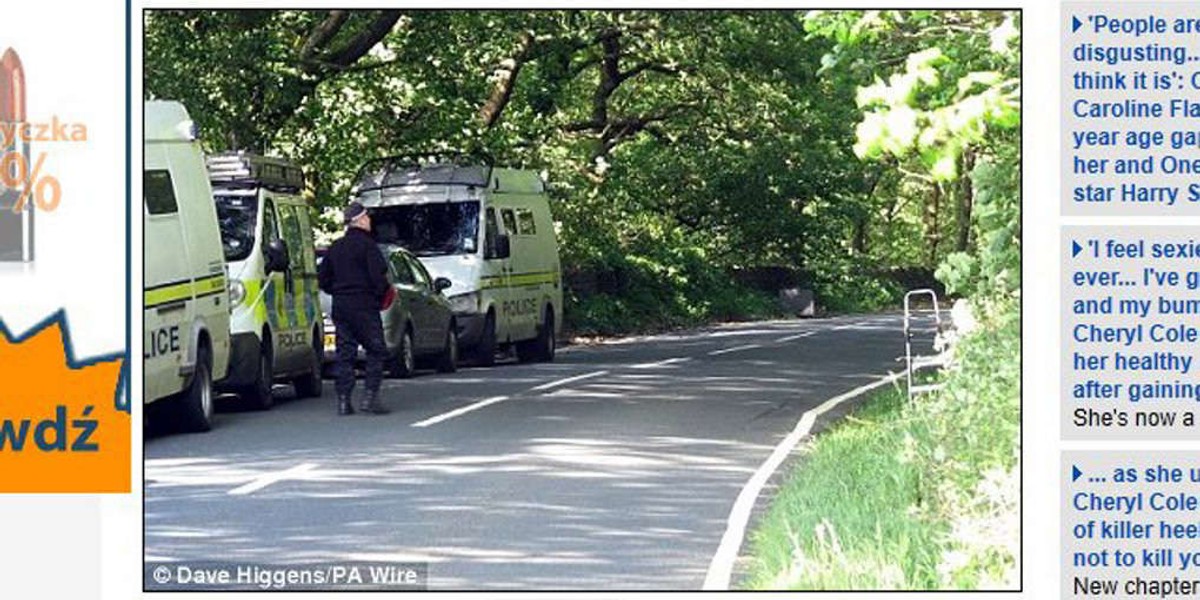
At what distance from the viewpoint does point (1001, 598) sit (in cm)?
820

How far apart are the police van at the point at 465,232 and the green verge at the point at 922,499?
39.7ft

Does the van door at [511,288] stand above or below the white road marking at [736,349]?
above

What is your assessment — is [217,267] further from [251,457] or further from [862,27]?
[862,27]

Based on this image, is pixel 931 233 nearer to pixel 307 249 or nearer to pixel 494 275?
pixel 494 275

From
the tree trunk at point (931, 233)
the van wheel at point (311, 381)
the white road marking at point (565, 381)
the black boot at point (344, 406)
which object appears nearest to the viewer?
the black boot at point (344, 406)

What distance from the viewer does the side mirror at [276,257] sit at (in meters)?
19.7

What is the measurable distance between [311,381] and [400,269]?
3.11 m

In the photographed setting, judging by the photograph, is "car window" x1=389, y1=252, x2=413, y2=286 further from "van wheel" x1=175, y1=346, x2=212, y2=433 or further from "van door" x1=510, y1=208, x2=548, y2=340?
"van wheel" x1=175, y1=346, x2=212, y2=433

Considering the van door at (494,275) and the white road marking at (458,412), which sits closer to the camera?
the white road marking at (458,412)

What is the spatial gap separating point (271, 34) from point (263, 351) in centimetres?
765

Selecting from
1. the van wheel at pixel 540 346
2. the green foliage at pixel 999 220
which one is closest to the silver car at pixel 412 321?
the van wheel at pixel 540 346

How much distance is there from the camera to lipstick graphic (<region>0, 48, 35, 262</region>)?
28.6 ft

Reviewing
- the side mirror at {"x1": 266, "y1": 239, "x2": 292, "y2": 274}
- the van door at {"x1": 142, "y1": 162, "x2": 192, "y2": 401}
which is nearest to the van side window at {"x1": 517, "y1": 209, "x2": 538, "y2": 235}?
the side mirror at {"x1": 266, "y1": 239, "x2": 292, "y2": 274}

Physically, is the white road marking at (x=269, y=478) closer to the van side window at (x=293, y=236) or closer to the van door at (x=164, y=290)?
the van door at (x=164, y=290)
